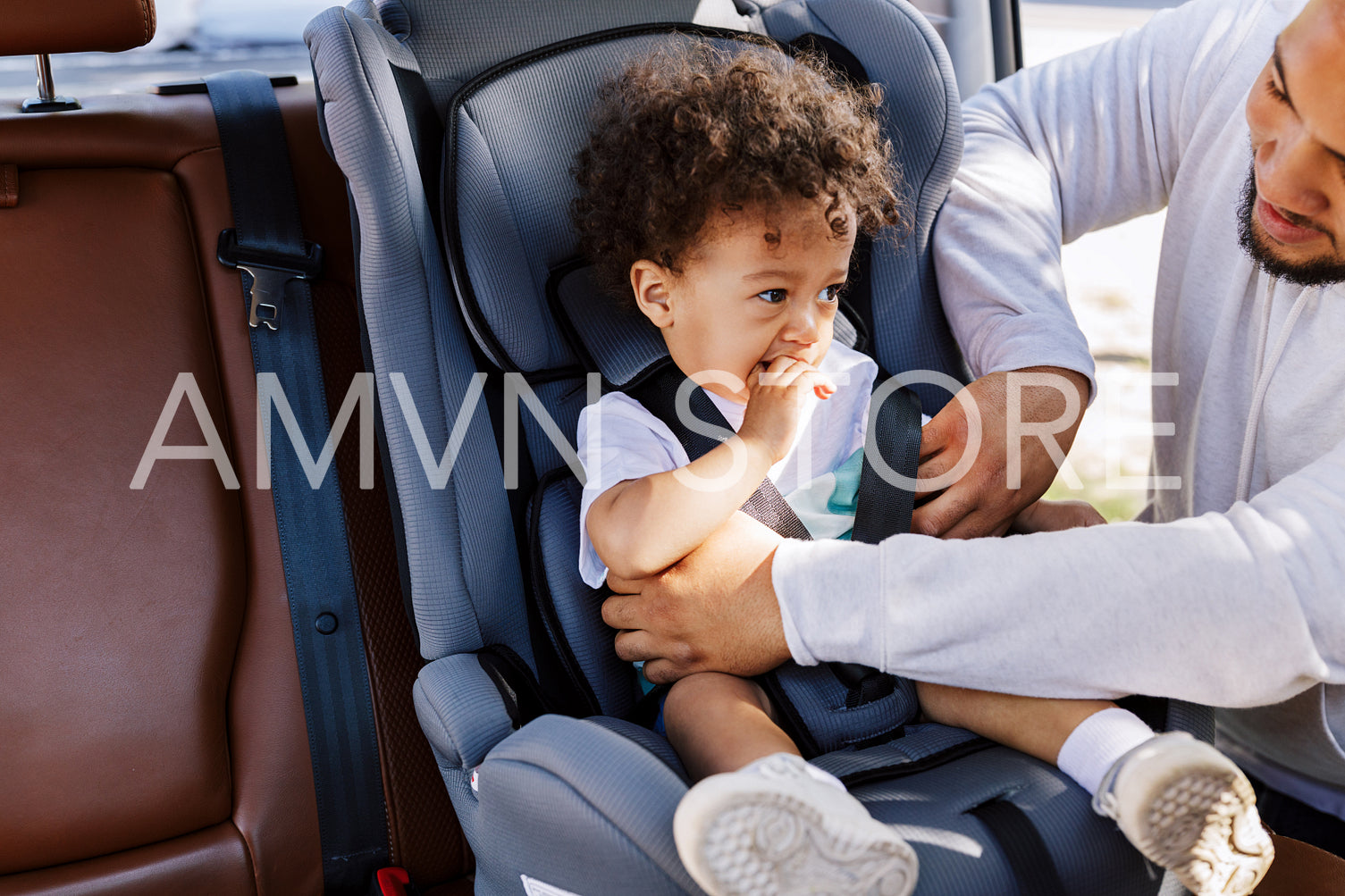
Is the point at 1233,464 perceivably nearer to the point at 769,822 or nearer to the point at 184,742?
the point at 769,822

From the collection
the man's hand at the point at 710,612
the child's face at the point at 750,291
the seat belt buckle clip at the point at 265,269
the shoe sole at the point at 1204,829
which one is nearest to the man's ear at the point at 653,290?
the child's face at the point at 750,291

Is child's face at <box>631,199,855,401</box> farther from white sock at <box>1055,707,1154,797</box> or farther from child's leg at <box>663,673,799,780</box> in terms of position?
white sock at <box>1055,707,1154,797</box>

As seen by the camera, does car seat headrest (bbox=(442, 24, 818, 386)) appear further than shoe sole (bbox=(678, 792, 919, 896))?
Yes

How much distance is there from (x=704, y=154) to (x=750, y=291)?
0.16m

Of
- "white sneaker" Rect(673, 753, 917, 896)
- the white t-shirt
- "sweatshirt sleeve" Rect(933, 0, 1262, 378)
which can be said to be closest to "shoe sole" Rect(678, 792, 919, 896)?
"white sneaker" Rect(673, 753, 917, 896)

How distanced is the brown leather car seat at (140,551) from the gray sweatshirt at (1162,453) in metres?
0.78

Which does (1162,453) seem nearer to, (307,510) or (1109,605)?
(1109,605)

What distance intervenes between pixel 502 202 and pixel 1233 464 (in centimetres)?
101

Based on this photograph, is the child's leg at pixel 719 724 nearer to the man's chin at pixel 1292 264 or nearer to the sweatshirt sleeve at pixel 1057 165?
the sweatshirt sleeve at pixel 1057 165

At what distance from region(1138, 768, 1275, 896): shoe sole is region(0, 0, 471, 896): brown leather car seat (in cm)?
98

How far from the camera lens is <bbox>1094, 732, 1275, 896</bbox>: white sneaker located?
866 mm

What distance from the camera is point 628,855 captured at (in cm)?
85

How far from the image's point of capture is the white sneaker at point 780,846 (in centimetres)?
80

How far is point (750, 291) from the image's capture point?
117 cm
